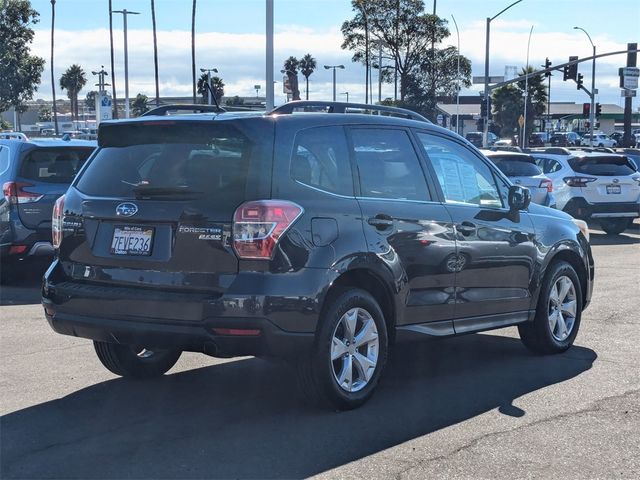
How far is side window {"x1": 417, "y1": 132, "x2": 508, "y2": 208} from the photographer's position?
6785 millimetres

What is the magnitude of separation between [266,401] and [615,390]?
248 cm

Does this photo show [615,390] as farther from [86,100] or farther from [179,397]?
[86,100]

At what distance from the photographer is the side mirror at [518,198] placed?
7.26 metres

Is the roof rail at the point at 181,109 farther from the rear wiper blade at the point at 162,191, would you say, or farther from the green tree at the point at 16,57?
the green tree at the point at 16,57

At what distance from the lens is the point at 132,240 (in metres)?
5.61

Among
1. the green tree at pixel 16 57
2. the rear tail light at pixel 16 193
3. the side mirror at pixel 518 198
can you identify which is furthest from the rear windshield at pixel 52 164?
the green tree at pixel 16 57

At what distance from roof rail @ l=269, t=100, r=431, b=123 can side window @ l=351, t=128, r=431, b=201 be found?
11.3 inches

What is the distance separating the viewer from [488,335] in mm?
8664

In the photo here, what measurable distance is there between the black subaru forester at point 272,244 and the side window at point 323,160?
13mm

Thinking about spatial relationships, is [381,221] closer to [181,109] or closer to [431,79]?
[181,109]

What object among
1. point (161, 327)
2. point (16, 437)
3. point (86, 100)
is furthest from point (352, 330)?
point (86, 100)

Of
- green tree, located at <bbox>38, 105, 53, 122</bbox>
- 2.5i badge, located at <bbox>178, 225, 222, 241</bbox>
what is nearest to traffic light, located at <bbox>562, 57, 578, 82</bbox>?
2.5i badge, located at <bbox>178, 225, 222, 241</bbox>

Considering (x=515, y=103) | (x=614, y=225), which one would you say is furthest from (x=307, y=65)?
(x=614, y=225)

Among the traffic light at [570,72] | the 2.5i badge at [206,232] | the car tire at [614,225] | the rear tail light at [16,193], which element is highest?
the traffic light at [570,72]
